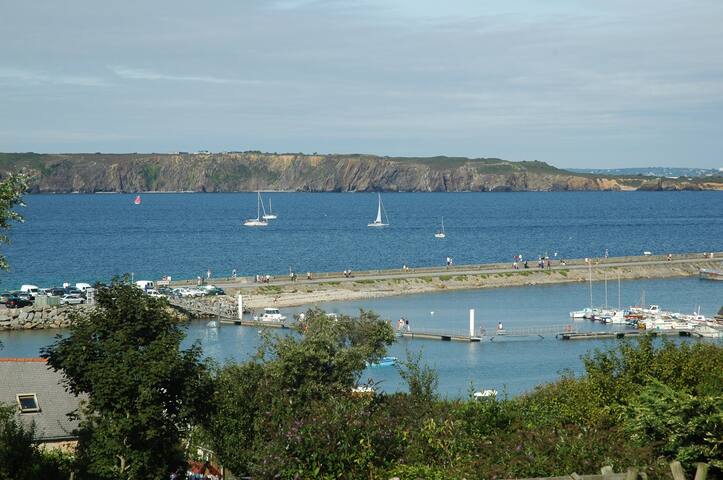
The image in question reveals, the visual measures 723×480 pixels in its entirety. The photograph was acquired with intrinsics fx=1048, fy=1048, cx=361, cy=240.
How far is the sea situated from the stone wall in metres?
1.25

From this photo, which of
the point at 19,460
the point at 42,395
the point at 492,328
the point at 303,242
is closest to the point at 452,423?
the point at 19,460

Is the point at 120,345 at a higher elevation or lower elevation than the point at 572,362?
higher

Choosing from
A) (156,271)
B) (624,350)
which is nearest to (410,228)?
(156,271)

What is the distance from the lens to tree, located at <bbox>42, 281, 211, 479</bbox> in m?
15.2

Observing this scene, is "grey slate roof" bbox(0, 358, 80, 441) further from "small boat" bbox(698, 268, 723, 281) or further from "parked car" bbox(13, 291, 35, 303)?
"small boat" bbox(698, 268, 723, 281)

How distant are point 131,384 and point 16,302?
54.5 m

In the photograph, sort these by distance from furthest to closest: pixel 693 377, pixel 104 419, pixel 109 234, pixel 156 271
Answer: pixel 109 234 < pixel 156 271 < pixel 693 377 < pixel 104 419

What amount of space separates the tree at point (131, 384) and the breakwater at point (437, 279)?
169ft

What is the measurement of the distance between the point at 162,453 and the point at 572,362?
3592 cm

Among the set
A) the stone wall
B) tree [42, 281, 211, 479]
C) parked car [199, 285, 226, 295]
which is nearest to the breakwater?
parked car [199, 285, 226, 295]

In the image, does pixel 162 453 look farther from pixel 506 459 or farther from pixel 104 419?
pixel 506 459

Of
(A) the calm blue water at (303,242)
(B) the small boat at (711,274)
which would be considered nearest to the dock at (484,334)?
(B) the small boat at (711,274)

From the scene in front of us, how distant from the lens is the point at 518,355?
2044 inches

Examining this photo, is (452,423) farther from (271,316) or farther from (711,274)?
(711,274)
